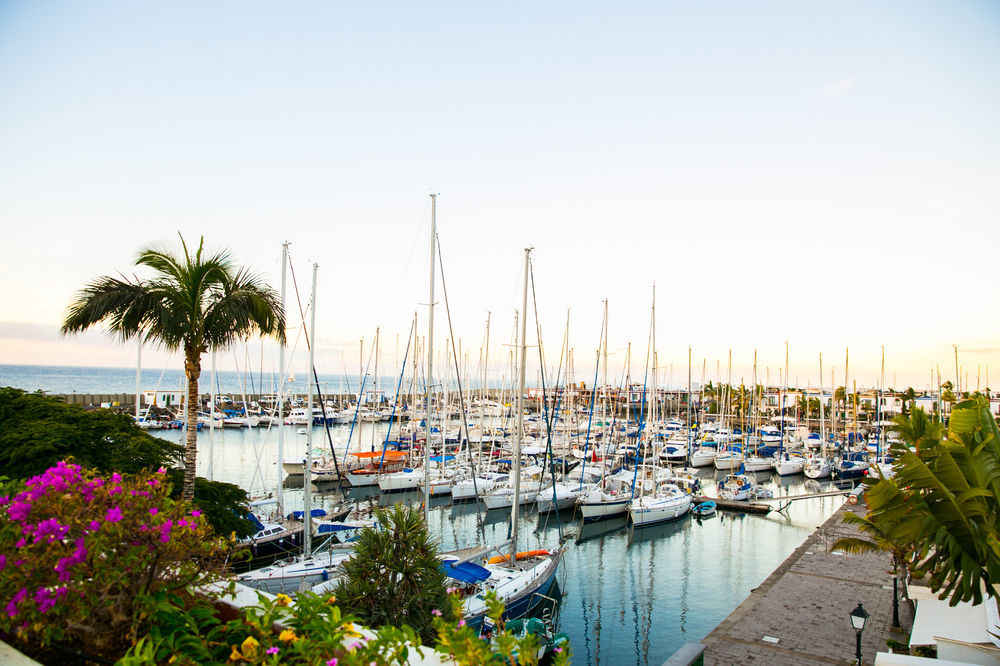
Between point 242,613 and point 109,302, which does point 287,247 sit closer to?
point 109,302

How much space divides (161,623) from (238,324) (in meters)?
7.79

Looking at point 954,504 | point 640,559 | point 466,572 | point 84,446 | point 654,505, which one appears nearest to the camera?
point 954,504

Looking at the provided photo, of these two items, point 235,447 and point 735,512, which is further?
point 235,447

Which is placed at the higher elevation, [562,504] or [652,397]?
[652,397]

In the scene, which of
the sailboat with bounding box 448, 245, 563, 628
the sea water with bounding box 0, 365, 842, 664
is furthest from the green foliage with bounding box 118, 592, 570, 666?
the sailboat with bounding box 448, 245, 563, 628

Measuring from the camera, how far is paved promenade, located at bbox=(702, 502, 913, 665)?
1555cm

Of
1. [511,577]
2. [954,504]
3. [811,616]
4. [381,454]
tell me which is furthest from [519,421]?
[381,454]

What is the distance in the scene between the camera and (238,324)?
1191 cm

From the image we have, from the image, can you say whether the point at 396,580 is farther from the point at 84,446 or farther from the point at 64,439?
the point at 84,446

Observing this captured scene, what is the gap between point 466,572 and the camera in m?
17.1

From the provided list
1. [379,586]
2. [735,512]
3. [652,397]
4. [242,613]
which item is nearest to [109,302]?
[379,586]

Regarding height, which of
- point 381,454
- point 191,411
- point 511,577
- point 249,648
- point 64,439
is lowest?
point 381,454

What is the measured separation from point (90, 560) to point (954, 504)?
390 inches

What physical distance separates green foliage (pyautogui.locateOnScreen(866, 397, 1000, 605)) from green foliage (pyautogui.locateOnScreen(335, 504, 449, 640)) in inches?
258
